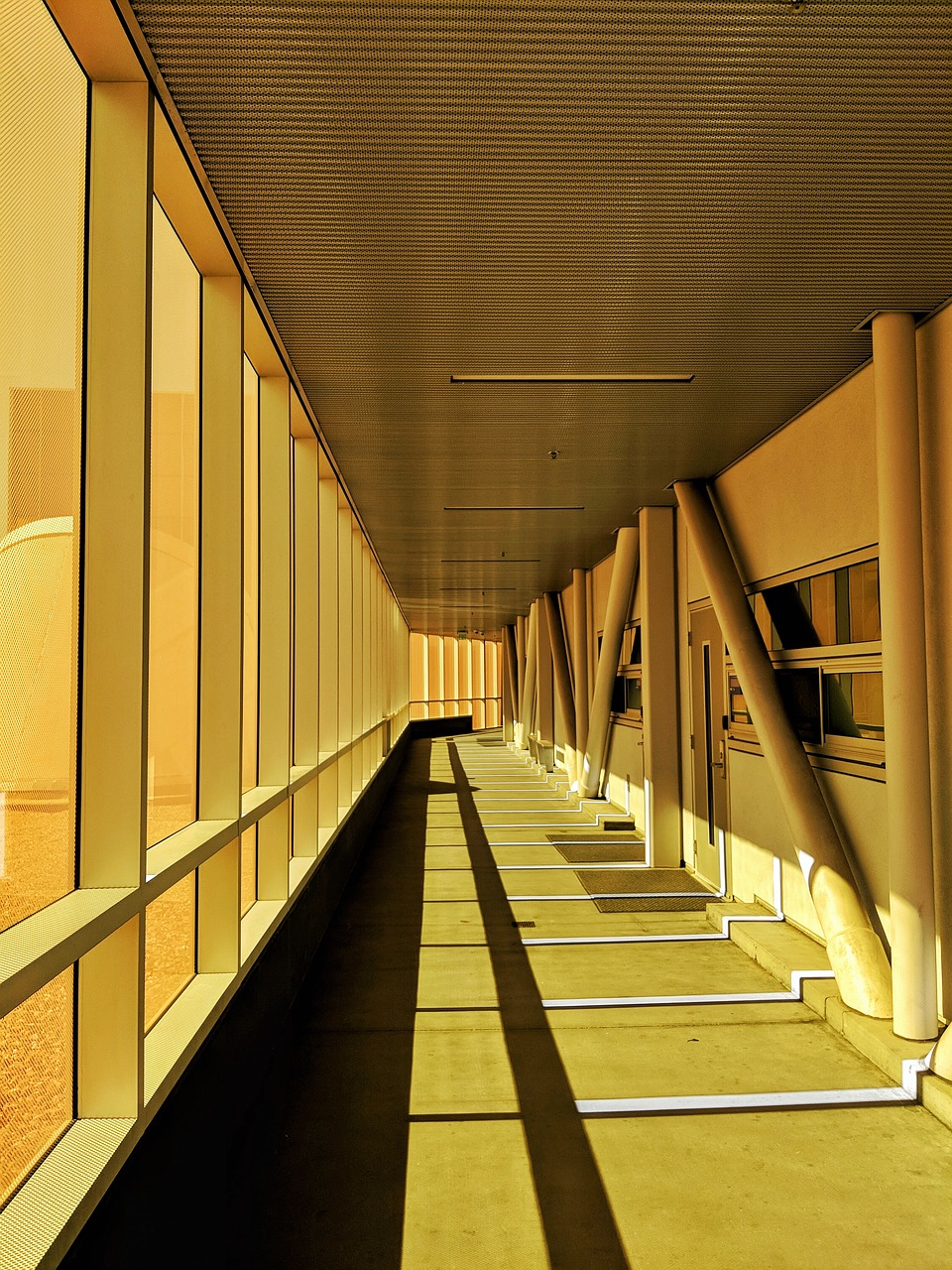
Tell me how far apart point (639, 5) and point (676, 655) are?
739cm

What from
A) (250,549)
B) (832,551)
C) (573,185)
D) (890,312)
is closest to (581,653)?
(250,549)

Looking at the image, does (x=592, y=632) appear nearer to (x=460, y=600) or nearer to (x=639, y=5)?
(x=460, y=600)

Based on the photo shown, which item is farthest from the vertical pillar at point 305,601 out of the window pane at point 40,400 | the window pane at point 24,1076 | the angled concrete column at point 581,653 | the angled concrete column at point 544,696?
the angled concrete column at point 544,696

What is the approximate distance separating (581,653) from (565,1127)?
11.5m

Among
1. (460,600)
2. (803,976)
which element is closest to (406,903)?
(803,976)

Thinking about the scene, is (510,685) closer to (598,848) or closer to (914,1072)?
(598,848)

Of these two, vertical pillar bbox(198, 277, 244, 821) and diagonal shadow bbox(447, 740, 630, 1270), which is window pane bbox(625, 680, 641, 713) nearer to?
diagonal shadow bbox(447, 740, 630, 1270)

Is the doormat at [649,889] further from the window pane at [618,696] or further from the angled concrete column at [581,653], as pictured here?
the angled concrete column at [581,653]

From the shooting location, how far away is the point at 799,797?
5777 millimetres

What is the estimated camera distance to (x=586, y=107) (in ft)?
9.53

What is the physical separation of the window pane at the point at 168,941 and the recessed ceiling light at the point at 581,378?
27.7 ft

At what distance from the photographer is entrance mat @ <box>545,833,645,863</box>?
970 centimetres

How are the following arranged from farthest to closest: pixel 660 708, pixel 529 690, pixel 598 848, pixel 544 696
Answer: pixel 529 690, pixel 544 696, pixel 598 848, pixel 660 708

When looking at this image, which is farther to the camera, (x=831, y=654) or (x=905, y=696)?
(x=831, y=654)
